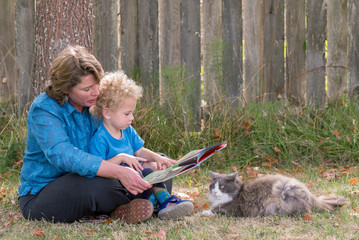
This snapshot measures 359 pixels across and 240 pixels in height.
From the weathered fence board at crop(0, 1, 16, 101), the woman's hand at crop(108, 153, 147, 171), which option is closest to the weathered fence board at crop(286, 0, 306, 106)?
the woman's hand at crop(108, 153, 147, 171)

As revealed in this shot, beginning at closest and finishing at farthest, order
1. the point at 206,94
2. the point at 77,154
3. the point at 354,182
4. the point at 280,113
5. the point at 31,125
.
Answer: the point at 77,154, the point at 31,125, the point at 354,182, the point at 280,113, the point at 206,94

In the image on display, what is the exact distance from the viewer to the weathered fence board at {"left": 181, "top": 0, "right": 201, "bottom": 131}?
5223 millimetres

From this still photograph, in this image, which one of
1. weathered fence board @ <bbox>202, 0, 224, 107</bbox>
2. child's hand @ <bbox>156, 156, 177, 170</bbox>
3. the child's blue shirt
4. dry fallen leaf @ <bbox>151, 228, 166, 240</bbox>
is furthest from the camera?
weathered fence board @ <bbox>202, 0, 224, 107</bbox>

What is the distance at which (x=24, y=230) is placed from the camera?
2.79m

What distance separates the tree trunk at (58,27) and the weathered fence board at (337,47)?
122 inches

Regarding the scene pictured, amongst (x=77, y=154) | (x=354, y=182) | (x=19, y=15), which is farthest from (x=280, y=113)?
(x=19, y=15)

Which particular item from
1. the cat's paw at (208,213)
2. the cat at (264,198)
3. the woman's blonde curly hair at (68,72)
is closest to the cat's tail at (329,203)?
the cat at (264,198)

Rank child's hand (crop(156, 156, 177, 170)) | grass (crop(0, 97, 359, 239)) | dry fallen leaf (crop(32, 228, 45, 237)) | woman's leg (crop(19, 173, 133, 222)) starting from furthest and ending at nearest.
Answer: grass (crop(0, 97, 359, 239)), child's hand (crop(156, 156, 177, 170)), woman's leg (crop(19, 173, 133, 222)), dry fallen leaf (crop(32, 228, 45, 237))

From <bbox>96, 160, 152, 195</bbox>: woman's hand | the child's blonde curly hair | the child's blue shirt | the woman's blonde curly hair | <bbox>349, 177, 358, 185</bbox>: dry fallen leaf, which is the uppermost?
the woman's blonde curly hair

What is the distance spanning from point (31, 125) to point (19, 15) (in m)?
2.82

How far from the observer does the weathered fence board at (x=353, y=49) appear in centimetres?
525

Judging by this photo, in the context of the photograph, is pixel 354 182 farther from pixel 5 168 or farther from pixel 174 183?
pixel 5 168

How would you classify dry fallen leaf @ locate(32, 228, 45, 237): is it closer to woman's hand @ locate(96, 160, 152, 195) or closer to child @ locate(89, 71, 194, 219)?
woman's hand @ locate(96, 160, 152, 195)

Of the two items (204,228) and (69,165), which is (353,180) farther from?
(69,165)
